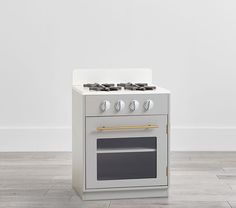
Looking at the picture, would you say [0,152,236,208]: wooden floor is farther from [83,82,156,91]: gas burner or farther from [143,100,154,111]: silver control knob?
[83,82,156,91]: gas burner

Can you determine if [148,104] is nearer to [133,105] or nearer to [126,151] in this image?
[133,105]

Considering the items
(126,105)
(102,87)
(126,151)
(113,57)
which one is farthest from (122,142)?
(113,57)

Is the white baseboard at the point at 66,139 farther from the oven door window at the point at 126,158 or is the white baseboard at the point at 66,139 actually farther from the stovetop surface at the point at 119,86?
the oven door window at the point at 126,158

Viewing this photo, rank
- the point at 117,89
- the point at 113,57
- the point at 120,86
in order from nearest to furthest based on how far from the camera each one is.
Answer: the point at 117,89 → the point at 120,86 → the point at 113,57

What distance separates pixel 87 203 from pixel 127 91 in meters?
0.68

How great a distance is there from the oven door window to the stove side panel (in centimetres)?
10

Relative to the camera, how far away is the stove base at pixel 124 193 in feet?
12.6

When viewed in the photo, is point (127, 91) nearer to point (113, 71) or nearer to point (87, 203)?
point (113, 71)

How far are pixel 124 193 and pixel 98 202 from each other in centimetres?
17

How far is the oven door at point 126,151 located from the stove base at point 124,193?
1.6 inches

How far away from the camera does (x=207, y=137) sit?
5.38m

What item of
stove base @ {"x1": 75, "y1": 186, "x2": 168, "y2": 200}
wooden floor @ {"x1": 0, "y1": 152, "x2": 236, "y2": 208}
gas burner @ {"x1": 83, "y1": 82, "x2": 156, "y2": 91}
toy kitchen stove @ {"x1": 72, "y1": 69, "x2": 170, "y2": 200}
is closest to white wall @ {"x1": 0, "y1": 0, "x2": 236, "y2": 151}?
wooden floor @ {"x1": 0, "y1": 152, "x2": 236, "y2": 208}

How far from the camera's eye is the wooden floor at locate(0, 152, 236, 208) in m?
3.78

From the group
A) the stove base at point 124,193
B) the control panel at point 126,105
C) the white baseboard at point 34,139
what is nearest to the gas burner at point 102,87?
the control panel at point 126,105
